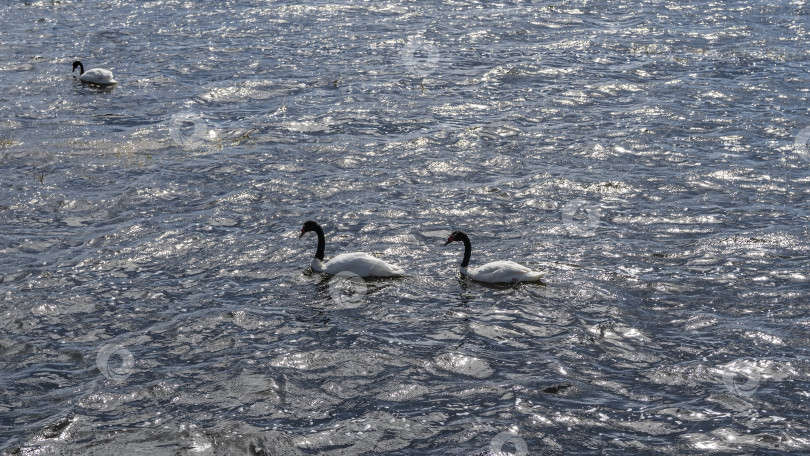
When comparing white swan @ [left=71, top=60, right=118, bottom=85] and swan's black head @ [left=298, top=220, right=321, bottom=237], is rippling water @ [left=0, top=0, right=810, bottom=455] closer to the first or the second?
Answer: white swan @ [left=71, top=60, right=118, bottom=85]

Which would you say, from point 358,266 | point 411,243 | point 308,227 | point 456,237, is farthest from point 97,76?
point 456,237

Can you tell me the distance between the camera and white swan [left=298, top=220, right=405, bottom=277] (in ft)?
51.1

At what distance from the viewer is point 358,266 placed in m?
15.7

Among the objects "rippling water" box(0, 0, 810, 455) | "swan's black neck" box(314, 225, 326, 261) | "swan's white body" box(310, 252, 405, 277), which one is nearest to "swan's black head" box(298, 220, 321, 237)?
"swan's black neck" box(314, 225, 326, 261)

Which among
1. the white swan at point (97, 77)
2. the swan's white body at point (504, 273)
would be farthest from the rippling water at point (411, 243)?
the white swan at point (97, 77)

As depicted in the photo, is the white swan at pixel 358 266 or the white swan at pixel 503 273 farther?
the white swan at pixel 358 266

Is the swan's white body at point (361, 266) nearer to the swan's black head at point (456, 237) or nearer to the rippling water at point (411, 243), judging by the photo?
the rippling water at point (411, 243)

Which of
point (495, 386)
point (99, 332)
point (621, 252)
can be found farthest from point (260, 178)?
point (495, 386)

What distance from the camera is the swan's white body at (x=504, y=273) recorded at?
15086 mm

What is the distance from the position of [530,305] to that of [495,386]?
2.73 meters

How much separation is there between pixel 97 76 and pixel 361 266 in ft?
49.5

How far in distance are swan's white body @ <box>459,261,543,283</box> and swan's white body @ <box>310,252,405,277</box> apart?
4.69 ft

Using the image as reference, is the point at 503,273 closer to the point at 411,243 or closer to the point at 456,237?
the point at 456,237

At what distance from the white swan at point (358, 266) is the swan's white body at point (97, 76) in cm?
1399
